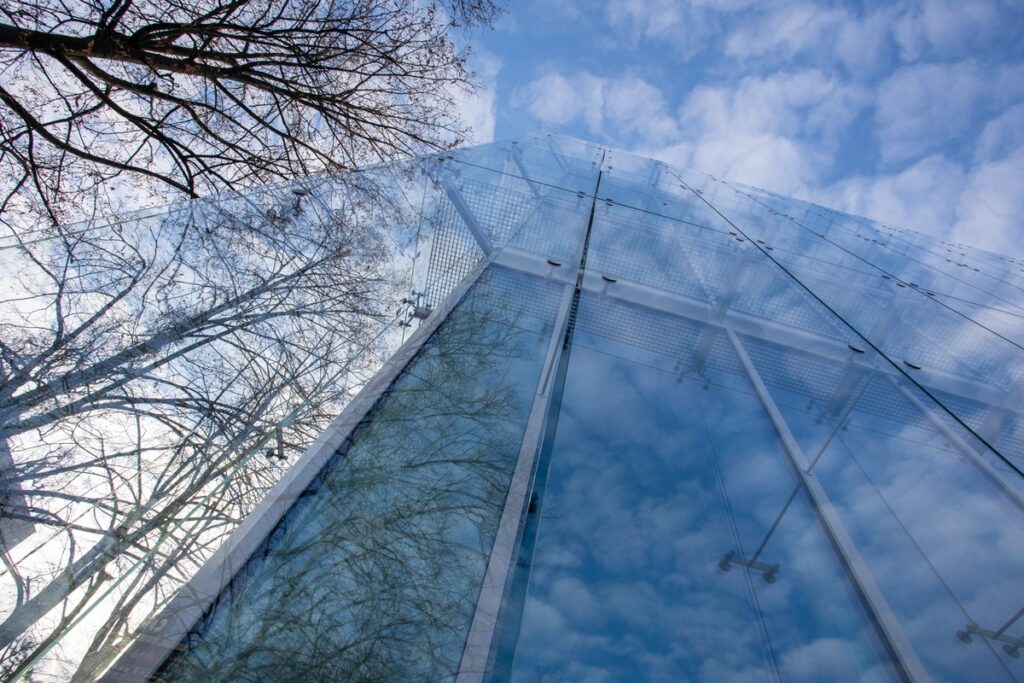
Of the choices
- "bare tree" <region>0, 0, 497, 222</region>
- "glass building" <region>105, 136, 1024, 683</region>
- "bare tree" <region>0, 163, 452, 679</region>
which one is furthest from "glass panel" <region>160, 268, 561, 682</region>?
"bare tree" <region>0, 0, 497, 222</region>

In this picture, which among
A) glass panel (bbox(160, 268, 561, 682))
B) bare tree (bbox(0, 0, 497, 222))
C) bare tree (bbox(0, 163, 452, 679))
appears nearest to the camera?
glass panel (bbox(160, 268, 561, 682))

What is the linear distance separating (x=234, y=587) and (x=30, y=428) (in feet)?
3.00

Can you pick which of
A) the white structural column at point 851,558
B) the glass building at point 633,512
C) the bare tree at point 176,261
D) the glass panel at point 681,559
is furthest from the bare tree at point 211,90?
the white structural column at point 851,558

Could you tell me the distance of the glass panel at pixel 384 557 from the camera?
3.59 ft

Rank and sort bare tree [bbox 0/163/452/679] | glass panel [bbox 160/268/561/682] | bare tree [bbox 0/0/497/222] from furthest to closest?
bare tree [bbox 0/0/497/222] → bare tree [bbox 0/163/452/679] → glass panel [bbox 160/268/561/682]

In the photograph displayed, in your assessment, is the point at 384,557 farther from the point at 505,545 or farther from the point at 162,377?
the point at 162,377

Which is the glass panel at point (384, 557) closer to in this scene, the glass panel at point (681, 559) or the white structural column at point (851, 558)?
the glass panel at point (681, 559)

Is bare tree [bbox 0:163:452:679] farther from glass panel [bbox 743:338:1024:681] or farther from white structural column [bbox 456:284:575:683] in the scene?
glass panel [bbox 743:338:1024:681]

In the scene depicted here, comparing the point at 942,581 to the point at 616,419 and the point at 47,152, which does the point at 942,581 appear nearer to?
the point at 616,419

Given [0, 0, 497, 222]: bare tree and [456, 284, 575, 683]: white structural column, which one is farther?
[0, 0, 497, 222]: bare tree

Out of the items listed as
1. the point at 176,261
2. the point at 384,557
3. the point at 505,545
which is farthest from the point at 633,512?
the point at 176,261

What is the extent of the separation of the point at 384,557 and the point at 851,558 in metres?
1.35

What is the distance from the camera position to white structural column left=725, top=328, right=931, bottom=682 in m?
1.10

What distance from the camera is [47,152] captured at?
465 centimetres
